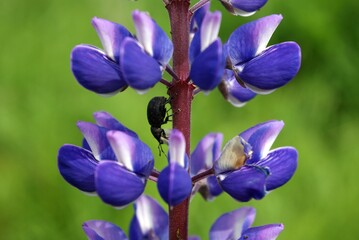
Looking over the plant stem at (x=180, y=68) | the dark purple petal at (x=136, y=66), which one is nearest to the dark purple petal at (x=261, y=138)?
the plant stem at (x=180, y=68)

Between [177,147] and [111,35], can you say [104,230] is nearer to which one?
[177,147]


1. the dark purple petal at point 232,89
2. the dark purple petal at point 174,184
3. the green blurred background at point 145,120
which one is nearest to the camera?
the dark purple petal at point 174,184

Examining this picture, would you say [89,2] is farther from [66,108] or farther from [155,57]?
[155,57]

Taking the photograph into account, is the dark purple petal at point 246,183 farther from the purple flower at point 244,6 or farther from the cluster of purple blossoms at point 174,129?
the purple flower at point 244,6

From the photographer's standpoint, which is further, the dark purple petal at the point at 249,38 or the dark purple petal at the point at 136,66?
the dark purple petal at the point at 249,38

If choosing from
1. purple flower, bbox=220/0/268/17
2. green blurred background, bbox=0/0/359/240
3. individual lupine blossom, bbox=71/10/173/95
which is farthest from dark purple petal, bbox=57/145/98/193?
green blurred background, bbox=0/0/359/240

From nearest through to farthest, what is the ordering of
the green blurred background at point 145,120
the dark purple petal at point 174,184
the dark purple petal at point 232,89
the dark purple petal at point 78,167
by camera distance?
the dark purple petal at point 174,184
the dark purple petal at point 78,167
the dark purple petal at point 232,89
the green blurred background at point 145,120

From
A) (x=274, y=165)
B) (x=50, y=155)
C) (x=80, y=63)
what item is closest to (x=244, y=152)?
(x=274, y=165)

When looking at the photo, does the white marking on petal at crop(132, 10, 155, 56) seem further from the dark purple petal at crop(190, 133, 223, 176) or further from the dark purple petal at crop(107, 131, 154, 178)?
the dark purple petal at crop(190, 133, 223, 176)
